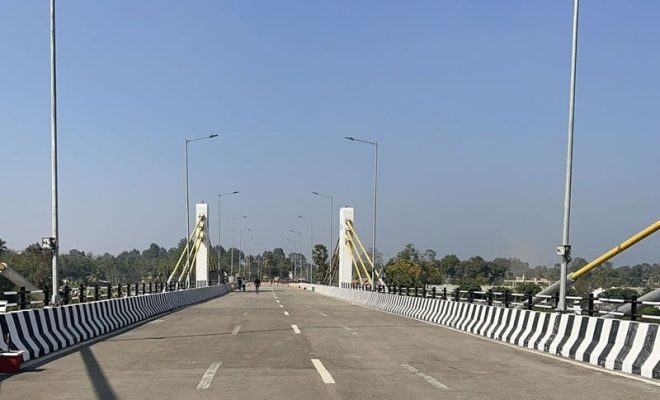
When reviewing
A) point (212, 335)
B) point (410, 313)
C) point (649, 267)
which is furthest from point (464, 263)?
point (212, 335)

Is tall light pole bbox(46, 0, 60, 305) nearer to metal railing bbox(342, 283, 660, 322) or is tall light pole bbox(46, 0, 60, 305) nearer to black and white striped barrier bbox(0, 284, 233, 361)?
black and white striped barrier bbox(0, 284, 233, 361)

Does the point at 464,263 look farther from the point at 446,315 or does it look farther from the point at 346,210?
the point at 446,315

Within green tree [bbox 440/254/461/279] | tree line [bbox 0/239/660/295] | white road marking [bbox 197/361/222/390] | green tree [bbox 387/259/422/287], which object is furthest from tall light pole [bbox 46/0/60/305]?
green tree [bbox 440/254/461/279]

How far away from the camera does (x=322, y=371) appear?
11.7 m

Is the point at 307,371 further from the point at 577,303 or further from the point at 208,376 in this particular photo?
the point at 577,303

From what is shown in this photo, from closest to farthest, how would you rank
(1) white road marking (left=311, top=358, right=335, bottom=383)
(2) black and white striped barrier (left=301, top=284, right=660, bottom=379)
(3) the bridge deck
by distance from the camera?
(3) the bridge deck, (1) white road marking (left=311, top=358, right=335, bottom=383), (2) black and white striped barrier (left=301, top=284, right=660, bottom=379)

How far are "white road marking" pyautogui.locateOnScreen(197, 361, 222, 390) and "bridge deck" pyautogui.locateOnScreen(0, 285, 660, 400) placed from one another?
2 centimetres

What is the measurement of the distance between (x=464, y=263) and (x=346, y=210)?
7291cm

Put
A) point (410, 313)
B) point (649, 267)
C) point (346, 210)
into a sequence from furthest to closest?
1. point (649, 267)
2. point (346, 210)
3. point (410, 313)

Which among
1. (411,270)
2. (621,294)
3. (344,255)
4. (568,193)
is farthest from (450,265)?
(568,193)

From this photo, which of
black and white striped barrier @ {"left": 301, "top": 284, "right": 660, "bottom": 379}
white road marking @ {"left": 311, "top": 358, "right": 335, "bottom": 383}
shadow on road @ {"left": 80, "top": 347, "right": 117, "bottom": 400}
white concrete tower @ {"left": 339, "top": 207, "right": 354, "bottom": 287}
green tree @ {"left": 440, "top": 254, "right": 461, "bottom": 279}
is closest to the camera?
shadow on road @ {"left": 80, "top": 347, "right": 117, "bottom": 400}

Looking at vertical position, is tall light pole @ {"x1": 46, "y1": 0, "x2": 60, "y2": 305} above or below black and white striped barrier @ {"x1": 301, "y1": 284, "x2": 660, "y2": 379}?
above

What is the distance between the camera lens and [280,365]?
1255 centimetres

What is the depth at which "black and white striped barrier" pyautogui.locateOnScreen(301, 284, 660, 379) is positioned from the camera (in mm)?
12156
